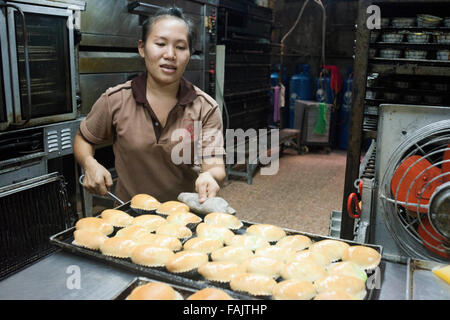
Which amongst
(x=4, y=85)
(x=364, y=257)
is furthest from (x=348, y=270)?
Answer: (x=4, y=85)

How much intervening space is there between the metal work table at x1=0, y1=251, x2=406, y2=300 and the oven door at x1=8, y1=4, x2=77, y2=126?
5.55 feet

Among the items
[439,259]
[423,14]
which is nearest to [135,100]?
[439,259]

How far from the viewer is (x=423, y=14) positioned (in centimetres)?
221

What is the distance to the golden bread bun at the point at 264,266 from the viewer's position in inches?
45.2

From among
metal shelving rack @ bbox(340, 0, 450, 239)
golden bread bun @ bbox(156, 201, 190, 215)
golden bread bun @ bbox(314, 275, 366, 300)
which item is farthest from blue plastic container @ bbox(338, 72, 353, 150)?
golden bread bun @ bbox(314, 275, 366, 300)

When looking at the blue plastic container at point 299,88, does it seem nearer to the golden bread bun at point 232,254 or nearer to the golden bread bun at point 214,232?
the golden bread bun at point 214,232

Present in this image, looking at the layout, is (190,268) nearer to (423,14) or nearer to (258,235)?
(258,235)

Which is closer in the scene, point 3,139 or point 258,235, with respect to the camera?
point 258,235

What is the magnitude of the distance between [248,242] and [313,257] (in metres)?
0.23

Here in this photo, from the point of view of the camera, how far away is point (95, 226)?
1389 mm

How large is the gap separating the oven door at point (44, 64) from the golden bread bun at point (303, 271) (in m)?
2.16

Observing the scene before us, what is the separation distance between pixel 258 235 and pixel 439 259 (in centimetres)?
62

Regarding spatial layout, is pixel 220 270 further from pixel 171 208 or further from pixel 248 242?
pixel 171 208

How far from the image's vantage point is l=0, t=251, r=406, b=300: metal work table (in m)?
1.08
